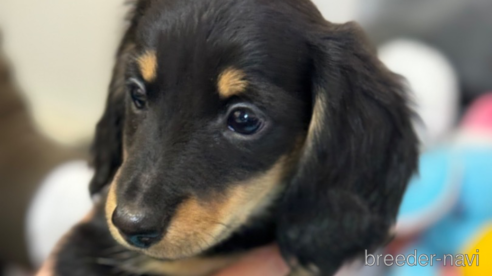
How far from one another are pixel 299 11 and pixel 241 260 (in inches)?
25.0

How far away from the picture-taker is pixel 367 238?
1243 mm

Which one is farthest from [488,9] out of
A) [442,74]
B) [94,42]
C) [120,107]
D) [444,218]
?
[120,107]

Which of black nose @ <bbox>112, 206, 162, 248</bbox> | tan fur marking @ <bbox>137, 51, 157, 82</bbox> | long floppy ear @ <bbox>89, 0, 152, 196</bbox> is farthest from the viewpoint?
long floppy ear @ <bbox>89, 0, 152, 196</bbox>

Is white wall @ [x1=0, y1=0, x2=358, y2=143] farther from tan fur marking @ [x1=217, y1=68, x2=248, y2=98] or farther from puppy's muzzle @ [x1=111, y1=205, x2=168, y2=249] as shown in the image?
puppy's muzzle @ [x1=111, y1=205, x2=168, y2=249]

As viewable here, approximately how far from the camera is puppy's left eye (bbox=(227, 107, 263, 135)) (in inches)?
41.8

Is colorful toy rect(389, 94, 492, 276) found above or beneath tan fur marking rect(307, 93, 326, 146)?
beneath

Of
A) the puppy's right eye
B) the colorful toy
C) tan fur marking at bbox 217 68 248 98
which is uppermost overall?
tan fur marking at bbox 217 68 248 98

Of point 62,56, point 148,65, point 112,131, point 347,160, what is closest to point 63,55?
point 62,56

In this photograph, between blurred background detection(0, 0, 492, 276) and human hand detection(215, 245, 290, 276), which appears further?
blurred background detection(0, 0, 492, 276)

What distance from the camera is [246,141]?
110 centimetres

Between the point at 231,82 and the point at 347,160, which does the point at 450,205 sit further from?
the point at 231,82

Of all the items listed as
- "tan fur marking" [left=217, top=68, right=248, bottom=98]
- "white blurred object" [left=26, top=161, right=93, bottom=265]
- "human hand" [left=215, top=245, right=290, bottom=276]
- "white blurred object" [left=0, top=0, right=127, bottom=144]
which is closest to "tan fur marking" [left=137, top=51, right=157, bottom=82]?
"tan fur marking" [left=217, top=68, right=248, bottom=98]

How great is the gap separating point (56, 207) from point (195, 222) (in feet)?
4.19

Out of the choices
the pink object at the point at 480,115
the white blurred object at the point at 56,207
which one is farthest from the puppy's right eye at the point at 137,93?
the pink object at the point at 480,115
